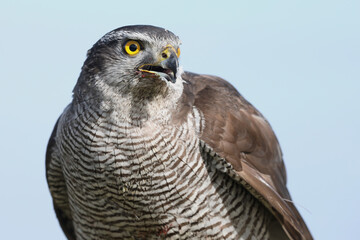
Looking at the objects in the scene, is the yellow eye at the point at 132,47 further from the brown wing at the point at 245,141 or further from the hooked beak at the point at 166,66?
the brown wing at the point at 245,141

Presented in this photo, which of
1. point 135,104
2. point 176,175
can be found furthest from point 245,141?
point 135,104

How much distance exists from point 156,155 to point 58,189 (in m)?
1.68

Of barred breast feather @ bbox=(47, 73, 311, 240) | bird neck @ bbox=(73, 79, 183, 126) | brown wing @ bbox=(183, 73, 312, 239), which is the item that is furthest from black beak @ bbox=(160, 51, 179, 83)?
brown wing @ bbox=(183, 73, 312, 239)

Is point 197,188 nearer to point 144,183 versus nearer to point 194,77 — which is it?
point 144,183

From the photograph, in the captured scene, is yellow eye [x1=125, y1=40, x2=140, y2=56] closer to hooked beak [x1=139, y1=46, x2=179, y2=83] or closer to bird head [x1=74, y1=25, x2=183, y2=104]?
bird head [x1=74, y1=25, x2=183, y2=104]

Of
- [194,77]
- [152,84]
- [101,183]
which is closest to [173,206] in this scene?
[101,183]

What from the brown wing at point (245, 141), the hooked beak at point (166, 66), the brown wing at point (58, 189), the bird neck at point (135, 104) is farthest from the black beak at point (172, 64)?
the brown wing at point (58, 189)

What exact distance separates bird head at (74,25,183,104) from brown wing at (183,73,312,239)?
22.7 inches

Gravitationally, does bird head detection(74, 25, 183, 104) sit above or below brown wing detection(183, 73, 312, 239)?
above

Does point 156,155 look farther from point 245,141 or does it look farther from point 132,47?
point 245,141

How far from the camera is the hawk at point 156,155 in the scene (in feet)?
17.4

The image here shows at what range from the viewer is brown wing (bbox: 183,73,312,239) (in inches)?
228

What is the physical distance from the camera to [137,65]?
5207mm

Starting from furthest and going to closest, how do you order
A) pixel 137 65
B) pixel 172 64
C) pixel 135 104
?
pixel 135 104 < pixel 137 65 < pixel 172 64
